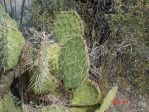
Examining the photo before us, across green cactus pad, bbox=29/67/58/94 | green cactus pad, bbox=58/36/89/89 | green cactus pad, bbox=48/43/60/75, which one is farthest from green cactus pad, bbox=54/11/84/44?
green cactus pad, bbox=29/67/58/94

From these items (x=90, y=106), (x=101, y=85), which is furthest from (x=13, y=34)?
(x=101, y=85)

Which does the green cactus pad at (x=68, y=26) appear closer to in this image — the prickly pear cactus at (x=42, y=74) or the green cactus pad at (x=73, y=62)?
the green cactus pad at (x=73, y=62)

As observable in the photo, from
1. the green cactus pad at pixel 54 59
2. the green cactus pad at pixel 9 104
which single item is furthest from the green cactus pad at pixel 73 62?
the green cactus pad at pixel 9 104

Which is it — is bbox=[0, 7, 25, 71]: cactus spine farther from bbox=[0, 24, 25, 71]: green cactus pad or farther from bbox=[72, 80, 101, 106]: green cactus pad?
bbox=[72, 80, 101, 106]: green cactus pad

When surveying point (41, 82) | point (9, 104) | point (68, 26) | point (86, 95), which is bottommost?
point (86, 95)

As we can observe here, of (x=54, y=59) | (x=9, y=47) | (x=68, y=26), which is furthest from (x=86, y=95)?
(x=9, y=47)

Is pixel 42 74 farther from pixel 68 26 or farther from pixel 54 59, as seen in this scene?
pixel 68 26
